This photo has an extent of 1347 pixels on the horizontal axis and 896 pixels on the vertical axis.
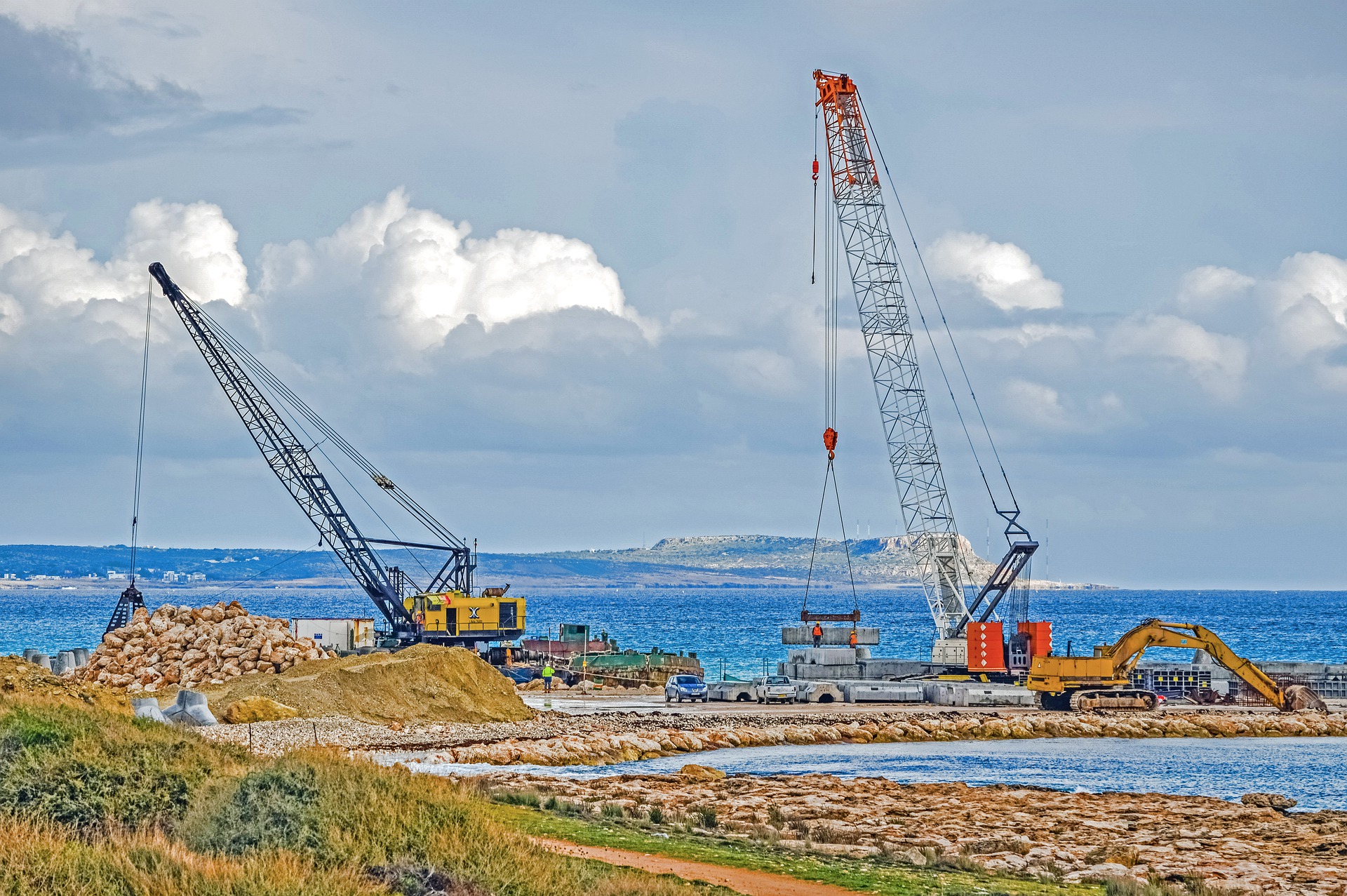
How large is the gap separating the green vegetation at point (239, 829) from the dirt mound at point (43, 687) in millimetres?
10316

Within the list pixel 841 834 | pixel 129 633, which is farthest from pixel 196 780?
pixel 129 633

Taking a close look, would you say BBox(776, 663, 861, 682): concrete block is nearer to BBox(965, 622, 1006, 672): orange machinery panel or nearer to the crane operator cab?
BBox(965, 622, 1006, 672): orange machinery panel

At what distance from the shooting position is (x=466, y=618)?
234 ft

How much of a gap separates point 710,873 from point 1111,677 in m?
40.3

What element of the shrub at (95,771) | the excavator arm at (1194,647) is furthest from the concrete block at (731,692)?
the shrub at (95,771)

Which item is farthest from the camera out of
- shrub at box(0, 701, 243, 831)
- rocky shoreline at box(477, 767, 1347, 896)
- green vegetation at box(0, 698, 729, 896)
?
rocky shoreline at box(477, 767, 1347, 896)

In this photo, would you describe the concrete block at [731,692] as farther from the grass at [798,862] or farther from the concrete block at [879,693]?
the grass at [798,862]

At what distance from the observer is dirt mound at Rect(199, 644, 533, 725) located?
142 feet

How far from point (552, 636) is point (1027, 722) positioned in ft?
276

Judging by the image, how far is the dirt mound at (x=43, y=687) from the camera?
2819cm

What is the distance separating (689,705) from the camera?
185 ft

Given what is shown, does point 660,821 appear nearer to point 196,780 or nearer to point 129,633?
point 196,780

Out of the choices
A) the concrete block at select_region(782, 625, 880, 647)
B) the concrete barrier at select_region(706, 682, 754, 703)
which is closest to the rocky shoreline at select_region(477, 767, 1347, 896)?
the concrete barrier at select_region(706, 682, 754, 703)

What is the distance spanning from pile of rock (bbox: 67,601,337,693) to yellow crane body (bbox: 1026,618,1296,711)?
86.9ft
